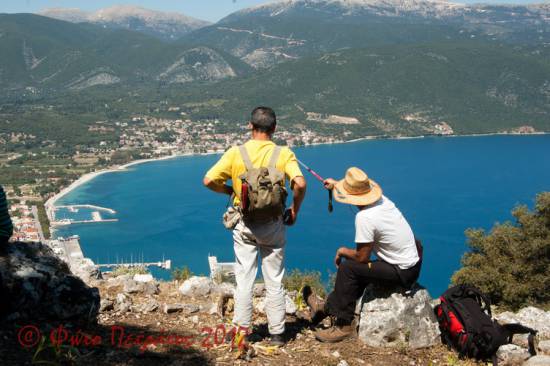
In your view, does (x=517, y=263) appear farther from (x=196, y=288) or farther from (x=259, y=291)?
(x=196, y=288)

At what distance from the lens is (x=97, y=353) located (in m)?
2.92

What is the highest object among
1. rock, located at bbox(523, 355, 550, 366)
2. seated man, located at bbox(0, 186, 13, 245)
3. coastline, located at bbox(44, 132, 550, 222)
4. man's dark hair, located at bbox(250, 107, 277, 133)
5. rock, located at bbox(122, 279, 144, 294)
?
man's dark hair, located at bbox(250, 107, 277, 133)

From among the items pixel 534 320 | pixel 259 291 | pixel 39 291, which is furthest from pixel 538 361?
pixel 39 291

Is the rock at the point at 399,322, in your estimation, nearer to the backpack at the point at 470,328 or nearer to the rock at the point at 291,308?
the backpack at the point at 470,328

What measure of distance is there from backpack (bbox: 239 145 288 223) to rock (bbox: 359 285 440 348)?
1012 millimetres

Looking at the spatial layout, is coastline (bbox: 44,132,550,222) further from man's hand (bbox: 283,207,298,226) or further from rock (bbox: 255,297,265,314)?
man's hand (bbox: 283,207,298,226)

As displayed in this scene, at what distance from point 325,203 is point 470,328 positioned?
54.0 metres

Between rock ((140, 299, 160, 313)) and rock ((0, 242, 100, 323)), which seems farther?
rock ((140, 299, 160, 313))

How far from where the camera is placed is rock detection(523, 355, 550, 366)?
2.83 meters

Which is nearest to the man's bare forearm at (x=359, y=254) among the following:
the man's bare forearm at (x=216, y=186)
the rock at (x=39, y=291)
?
the man's bare forearm at (x=216, y=186)

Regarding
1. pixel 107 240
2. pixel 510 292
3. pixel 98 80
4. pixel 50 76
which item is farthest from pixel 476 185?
pixel 50 76

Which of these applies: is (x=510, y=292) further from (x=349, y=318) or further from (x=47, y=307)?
(x=47, y=307)

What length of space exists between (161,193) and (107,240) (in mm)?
18306

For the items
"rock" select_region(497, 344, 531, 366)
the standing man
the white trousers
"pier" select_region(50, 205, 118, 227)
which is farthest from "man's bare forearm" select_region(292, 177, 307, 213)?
"pier" select_region(50, 205, 118, 227)
